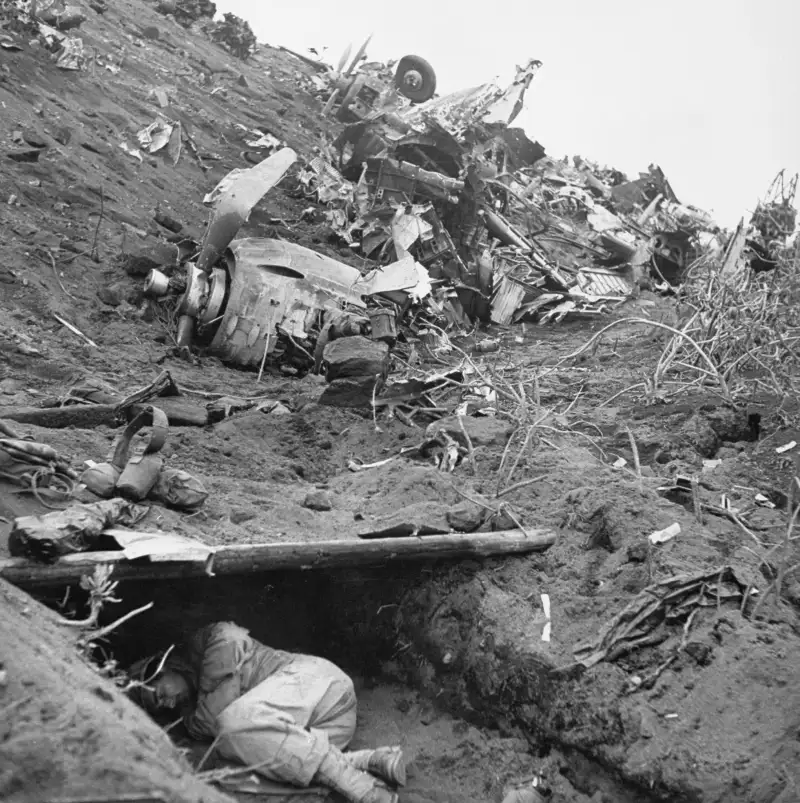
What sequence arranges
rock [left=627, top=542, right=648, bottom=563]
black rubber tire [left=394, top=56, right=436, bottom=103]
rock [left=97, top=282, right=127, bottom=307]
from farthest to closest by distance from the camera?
black rubber tire [left=394, top=56, right=436, bottom=103] < rock [left=97, top=282, right=127, bottom=307] < rock [left=627, top=542, right=648, bottom=563]

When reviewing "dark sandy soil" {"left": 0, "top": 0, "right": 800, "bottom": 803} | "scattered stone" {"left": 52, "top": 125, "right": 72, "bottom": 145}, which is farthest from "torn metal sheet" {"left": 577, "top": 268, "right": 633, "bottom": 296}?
"scattered stone" {"left": 52, "top": 125, "right": 72, "bottom": 145}

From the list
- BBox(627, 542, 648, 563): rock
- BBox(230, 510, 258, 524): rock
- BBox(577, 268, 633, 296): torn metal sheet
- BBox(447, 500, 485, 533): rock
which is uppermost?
BBox(577, 268, 633, 296): torn metal sheet

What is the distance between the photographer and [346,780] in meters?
2.92

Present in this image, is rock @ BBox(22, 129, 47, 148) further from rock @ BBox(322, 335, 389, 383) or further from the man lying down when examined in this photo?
the man lying down

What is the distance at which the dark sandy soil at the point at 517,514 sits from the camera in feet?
10.2

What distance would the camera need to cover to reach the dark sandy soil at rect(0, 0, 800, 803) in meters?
3.11

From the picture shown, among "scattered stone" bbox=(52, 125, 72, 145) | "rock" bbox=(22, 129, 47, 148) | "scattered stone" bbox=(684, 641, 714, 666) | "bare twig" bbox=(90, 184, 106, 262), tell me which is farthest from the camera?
"scattered stone" bbox=(52, 125, 72, 145)

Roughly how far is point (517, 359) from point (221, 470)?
527 cm

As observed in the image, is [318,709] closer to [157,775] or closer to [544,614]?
[544,614]

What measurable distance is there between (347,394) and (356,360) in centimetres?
33

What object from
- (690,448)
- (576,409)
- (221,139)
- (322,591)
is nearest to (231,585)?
(322,591)

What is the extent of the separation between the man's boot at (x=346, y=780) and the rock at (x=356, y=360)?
414cm

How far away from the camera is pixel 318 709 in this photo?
124 inches

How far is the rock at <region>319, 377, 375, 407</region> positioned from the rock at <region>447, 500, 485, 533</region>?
2.51 meters
